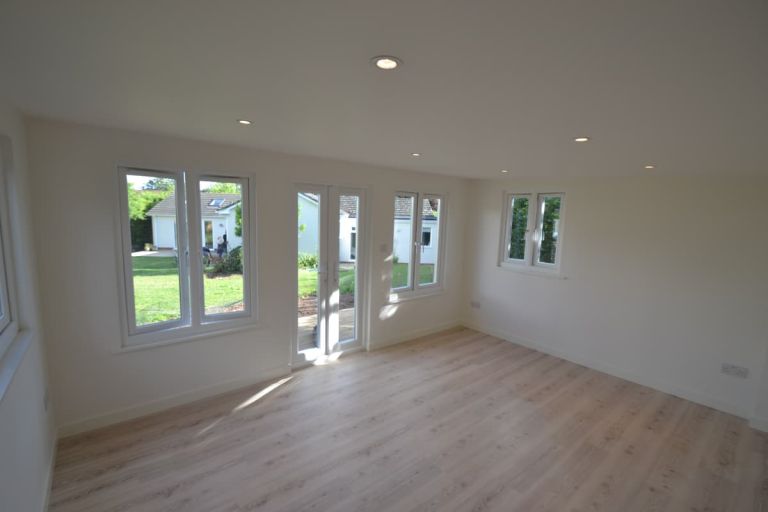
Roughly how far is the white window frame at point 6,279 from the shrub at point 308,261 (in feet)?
7.34

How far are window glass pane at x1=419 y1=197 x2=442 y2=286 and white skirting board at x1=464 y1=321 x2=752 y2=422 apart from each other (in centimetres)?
133

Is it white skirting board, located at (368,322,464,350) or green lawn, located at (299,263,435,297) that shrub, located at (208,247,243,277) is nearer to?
green lawn, located at (299,263,435,297)

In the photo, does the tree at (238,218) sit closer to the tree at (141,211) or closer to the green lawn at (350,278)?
the tree at (141,211)

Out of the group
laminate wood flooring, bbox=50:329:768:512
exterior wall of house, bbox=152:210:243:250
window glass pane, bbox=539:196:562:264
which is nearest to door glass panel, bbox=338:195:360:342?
laminate wood flooring, bbox=50:329:768:512

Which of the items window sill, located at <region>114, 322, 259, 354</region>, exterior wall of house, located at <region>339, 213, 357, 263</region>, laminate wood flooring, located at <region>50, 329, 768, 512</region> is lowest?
laminate wood flooring, located at <region>50, 329, 768, 512</region>

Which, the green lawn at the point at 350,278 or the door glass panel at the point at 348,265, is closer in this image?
the green lawn at the point at 350,278

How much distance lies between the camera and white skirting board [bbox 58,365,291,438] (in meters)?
2.76

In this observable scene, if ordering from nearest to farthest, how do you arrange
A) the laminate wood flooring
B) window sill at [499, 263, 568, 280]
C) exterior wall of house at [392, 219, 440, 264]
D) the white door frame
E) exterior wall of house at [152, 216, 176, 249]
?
1. the laminate wood flooring
2. exterior wall of house at [152, 216, 176, 249]
3. the white door frame
4. window sill at [499, 263, 568, 280]
5. exterior wall of house at [392, 219, 440, 264]

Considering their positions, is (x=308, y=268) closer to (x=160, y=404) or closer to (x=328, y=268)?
(x=328, y=268)

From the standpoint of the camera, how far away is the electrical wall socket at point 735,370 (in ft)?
11.2

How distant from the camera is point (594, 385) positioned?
3.94 metres

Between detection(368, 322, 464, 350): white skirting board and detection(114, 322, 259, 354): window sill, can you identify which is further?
detection(368, 322, 464, 350): white skirting board

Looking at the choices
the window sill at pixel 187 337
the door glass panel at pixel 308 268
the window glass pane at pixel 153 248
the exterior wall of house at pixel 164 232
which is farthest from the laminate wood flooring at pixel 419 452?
the exterior wall of house at pixel 164 232

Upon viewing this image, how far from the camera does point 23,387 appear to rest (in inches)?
72.7
